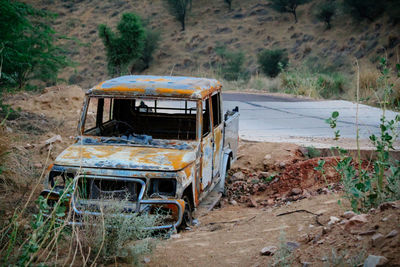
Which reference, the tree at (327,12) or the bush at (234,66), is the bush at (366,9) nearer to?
the tree at (327,12)

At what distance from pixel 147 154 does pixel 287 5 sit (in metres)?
44.5

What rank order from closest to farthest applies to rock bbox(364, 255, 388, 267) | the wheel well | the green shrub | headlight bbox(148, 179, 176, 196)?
1. rock bbox(364, 255, 388, 267)
2. headlight bbox(148, 179, 176, 196)
3. the wheel well
4. the green shrub

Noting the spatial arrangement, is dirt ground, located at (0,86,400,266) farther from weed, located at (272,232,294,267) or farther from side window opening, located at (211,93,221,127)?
side window opening, located at (211,93,221,127)

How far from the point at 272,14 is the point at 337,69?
49.3ft

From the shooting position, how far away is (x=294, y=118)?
14.2 metres

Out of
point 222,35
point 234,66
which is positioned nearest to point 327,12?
point 234,66

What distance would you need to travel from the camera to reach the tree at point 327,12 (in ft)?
140

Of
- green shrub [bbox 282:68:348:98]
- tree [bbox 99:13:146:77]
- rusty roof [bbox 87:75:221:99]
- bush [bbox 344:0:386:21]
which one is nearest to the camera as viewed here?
rusty roof [bbox 87:75:221:99]

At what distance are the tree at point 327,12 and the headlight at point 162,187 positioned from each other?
4036cm

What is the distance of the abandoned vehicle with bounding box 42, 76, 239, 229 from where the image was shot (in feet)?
17.0

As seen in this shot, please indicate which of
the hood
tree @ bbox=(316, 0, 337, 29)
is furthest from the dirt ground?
tree @ bbox=(316, 0, 337, 29)

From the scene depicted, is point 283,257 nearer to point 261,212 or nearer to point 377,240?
point 377,240

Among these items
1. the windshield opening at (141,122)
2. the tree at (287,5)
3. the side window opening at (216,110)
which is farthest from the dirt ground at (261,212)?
the tree at (287,5)

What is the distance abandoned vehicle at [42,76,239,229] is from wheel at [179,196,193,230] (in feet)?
0.04
